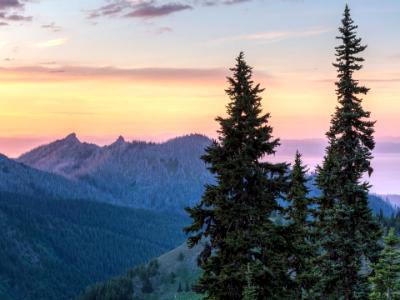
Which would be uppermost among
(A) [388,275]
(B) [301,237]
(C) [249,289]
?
(B) [301,237]

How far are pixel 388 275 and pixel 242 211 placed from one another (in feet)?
40.9

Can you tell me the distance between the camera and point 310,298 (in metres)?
47.2

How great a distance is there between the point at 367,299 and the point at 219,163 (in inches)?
634

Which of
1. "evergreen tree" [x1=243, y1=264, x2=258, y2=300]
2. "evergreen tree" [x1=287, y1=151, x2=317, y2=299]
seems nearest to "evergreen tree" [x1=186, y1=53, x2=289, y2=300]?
"evergreen tree" [x1=243, y1=264, x2=258, y2=300]

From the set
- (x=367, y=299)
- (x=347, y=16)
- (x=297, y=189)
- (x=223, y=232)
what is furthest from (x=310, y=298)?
(x=347, y=16)

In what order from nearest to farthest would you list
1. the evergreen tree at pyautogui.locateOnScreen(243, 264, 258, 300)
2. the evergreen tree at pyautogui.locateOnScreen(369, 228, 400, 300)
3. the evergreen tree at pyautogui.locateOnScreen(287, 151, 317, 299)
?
the evergreen tree at pyautogui.locateOnScreen(243, 264, 258, 300)
the evergreen tree at pyautogui.locateOnScreen(369, 228, 400, 300)
the evergreen tree at pyautogui.locateOnScreen(287, 151, 317, 299)

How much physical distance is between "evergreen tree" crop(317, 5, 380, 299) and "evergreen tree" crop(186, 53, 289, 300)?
1088 cm

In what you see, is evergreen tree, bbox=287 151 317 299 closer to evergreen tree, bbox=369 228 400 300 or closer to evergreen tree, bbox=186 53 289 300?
evergreen tree, bbox=369 228 400 300

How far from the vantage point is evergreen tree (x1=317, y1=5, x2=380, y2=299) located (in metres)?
45.8

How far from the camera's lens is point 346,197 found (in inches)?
1844

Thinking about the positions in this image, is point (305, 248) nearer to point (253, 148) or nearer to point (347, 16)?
point (253, 148)

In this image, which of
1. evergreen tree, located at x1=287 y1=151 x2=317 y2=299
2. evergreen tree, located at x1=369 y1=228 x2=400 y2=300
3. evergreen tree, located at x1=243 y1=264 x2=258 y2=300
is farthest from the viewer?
evergreen tree, located at x1=287 y1=151 x2=317 y2=299

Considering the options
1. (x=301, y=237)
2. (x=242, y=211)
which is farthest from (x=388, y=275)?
(x=242, y=211)

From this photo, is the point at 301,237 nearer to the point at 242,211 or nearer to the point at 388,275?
the point at 388,275
